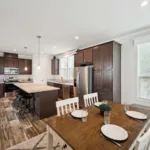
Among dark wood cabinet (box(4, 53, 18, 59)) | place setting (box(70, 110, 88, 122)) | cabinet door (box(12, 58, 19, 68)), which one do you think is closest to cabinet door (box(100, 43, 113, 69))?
place setting (box(70, 110, 88, 122))

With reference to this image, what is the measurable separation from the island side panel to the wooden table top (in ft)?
6.26

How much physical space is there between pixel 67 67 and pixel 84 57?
7.46 feet

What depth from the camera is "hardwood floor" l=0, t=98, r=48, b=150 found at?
217 cm

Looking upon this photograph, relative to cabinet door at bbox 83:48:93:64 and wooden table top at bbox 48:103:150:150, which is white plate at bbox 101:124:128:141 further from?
cabinet door at bbox 83:48:93:64


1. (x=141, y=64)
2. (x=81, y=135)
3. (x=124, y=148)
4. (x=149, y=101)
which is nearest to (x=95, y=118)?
(x=81, y=135)

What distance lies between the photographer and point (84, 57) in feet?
13.7

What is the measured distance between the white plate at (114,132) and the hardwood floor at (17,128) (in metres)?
1.88

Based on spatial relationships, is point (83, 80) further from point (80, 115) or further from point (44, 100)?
point (80, 115)

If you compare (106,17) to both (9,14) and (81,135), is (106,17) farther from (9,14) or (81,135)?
(81,135)

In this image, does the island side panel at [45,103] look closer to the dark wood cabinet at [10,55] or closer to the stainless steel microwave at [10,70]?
the stainless steel microwave at [10,70]

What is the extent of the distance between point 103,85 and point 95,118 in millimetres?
2135

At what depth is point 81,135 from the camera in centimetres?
108

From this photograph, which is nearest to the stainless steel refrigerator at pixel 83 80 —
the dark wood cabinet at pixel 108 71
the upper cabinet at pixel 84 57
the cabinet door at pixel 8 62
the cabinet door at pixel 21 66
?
the dark wood cabinet at pixel 108 71

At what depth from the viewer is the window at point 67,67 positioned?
602cm
